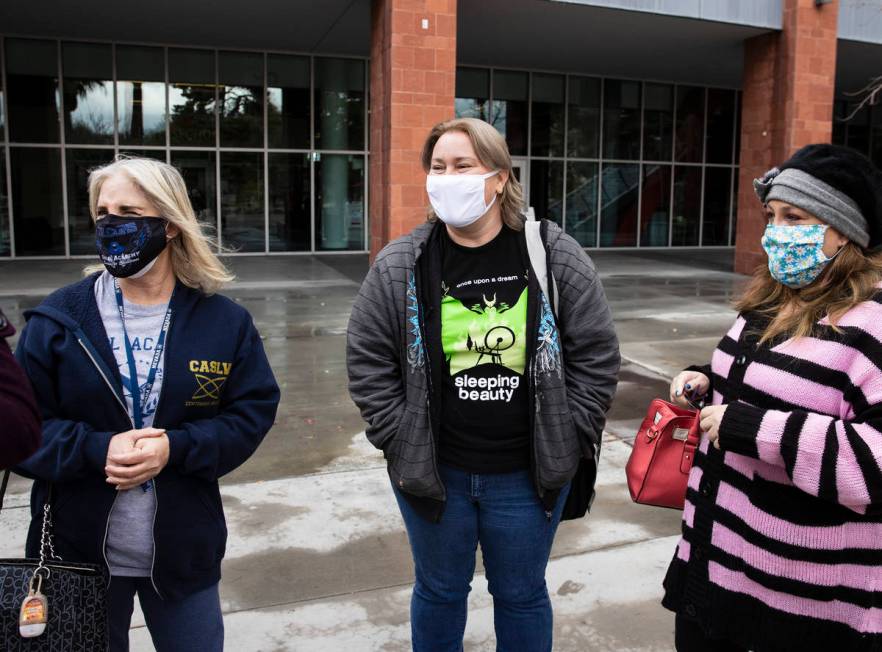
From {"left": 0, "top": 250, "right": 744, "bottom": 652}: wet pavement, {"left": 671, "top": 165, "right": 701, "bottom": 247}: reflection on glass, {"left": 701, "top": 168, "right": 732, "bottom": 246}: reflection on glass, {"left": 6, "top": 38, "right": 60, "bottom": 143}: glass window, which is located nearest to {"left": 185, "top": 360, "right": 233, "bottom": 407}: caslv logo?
{"left": 0, "top": 250, "right": 744, "bottom": 652}: wet pavement

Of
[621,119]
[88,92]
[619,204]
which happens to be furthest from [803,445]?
[621,119]

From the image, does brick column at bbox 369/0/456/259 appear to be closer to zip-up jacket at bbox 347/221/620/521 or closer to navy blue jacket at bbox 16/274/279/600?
zip-up jacket at bbox 347/221/620/521

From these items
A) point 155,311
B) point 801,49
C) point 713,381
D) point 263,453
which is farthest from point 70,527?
point 801,49

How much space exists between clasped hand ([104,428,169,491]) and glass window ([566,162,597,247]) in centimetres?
1969

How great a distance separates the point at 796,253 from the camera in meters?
2.11

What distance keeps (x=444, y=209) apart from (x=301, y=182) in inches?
672

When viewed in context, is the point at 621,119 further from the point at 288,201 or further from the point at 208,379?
the point at 208,379

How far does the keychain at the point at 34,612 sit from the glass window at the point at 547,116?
1980 centimetres

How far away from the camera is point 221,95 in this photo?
17969 mm

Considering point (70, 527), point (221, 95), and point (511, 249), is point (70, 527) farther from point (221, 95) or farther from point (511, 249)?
point (221, 95)

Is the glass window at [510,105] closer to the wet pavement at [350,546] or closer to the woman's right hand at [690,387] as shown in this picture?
the wet pavement at [350,546]

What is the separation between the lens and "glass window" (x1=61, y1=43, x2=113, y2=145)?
16.8 meters

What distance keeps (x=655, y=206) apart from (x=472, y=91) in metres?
6.16

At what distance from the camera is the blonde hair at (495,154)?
2.56m
